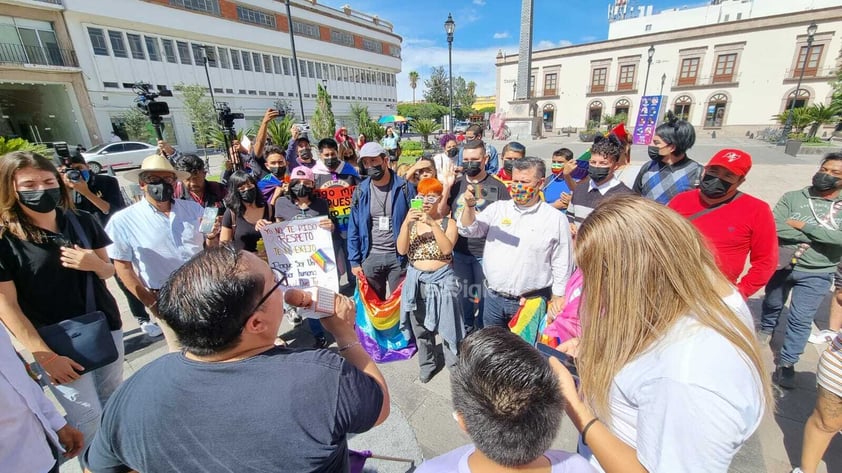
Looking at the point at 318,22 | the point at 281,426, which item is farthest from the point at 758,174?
the point at 318,22

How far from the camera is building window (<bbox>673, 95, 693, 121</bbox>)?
37.2 meters

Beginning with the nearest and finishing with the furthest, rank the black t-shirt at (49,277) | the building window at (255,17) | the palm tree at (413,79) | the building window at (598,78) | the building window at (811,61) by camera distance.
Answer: the black t-shirt at (49,277), the building window at (255,17), the building window at (811,61), the building window at (598,78), the palm tree at (413,79)

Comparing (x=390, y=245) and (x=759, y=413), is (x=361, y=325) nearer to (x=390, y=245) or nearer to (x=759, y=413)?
(x=390, y=245)

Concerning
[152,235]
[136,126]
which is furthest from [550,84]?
[152,235]

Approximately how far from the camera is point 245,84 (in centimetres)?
3144

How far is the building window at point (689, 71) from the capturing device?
36125 millimetres

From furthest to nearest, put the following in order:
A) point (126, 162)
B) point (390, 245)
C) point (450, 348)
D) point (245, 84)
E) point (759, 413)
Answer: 1. point (245, 84)
2. point (126, 162)
3. point (390, 245)
4. point (450, 348)
5. point (759, 413)

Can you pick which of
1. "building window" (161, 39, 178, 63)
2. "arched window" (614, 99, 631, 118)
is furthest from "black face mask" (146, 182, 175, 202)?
"arched window" (614, 99, 631, 118)

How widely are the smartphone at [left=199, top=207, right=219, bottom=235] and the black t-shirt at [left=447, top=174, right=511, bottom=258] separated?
2.08 meters

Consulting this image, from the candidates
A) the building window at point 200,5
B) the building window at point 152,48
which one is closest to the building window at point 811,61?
the building window at point 200,5

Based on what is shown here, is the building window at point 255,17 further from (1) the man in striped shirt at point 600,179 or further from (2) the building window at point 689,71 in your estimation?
(2) the building window at point 689,71

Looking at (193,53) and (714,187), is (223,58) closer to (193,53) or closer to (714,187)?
(193,53)

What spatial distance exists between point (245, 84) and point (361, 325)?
115ft

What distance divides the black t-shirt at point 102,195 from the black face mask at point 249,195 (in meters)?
2.11
